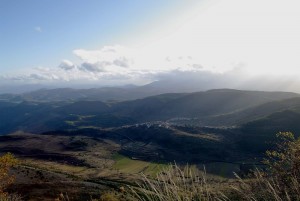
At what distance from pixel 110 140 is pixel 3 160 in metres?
166

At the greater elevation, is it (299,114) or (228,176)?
(299,114)

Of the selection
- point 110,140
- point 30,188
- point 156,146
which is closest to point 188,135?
point 156,146

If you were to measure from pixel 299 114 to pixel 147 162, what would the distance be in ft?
316

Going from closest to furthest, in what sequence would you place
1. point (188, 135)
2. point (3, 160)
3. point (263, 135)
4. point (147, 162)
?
1. point (3, 160)
2. point (147, 162)
3. point (263, 135)
4. point (188, 135)

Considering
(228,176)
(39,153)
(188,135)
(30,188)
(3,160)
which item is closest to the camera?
(3,160)

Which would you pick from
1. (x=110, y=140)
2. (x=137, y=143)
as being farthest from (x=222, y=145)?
(x=110, y=140)

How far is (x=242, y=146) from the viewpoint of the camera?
16388 cm

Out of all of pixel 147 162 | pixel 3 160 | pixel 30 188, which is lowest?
pixel 147 162

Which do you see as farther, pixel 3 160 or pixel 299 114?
pixel 299 114

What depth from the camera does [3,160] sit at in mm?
32781

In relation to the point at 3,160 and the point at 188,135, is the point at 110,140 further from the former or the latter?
the point at 3,160

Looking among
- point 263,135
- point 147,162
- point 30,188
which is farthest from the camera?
point 263,135

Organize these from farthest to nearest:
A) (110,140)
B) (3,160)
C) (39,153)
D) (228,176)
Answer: (110,140), (39,153), (228,176), (3,160)

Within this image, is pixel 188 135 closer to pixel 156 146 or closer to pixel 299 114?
pixel 156 146
